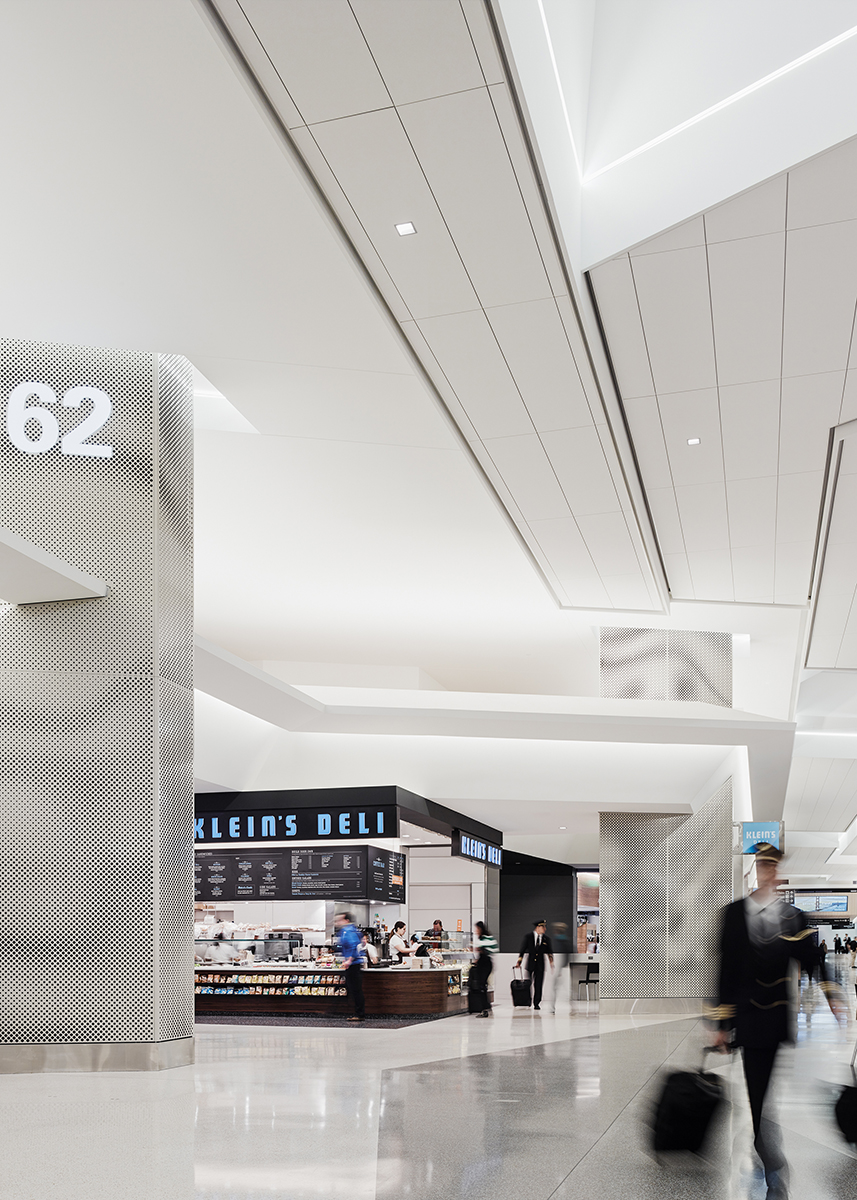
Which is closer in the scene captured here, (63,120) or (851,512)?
(63,120)

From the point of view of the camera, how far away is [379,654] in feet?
63.2

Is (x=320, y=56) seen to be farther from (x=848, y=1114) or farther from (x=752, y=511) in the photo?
(x=752, y=511)

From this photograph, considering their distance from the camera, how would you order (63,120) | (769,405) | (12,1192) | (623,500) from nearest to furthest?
(12,1192), (63,120), (769,405), (623,500)

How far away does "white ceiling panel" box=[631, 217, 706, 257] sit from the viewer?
6422mm

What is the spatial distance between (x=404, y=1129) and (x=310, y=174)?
17.3 feet

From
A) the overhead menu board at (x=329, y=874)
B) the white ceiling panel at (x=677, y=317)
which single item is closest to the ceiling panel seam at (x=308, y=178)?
the white ceiling panel at (x=677, y=317)

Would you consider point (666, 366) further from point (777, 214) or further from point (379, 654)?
point (379, 654)

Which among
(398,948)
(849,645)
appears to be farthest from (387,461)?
(398,948)

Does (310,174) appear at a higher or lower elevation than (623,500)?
higher

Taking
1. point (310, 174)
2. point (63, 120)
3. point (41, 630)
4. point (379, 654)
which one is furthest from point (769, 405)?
point (379, 654)

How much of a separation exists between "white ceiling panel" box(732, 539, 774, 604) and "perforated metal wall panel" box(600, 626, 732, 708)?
2.70 meters

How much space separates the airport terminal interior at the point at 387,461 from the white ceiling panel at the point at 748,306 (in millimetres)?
32

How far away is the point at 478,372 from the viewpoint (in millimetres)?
8352

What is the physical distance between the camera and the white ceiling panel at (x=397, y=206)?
19.2ft
